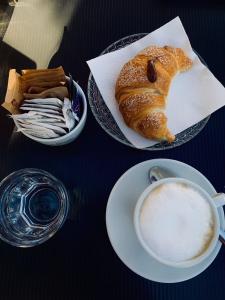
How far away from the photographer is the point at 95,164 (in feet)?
2.39

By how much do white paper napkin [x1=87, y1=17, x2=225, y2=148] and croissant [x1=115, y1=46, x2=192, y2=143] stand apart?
0.02 m

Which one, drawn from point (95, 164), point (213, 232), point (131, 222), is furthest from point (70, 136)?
point (213, 232)

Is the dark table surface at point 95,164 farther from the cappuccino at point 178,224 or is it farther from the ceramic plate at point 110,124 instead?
the cappuccino at point 178,224

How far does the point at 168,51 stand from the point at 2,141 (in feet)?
1.23

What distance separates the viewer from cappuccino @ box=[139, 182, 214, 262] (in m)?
0.58

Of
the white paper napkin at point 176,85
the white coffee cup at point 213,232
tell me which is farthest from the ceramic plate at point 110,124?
the white coffee cup at point 213,232

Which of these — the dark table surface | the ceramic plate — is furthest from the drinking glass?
the ceramic plate

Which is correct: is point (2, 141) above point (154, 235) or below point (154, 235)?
above

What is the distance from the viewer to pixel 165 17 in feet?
2.66

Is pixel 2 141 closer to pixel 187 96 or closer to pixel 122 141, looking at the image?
pixel 122 141

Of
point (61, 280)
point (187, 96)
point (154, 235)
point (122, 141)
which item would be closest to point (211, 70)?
point (187, 96)

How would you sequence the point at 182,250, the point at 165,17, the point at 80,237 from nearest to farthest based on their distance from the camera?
the point at 182,250, the point at 80,237, the point at 165,17

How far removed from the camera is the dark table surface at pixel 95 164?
673mm

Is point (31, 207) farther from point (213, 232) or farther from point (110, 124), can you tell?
point (213, 232)
